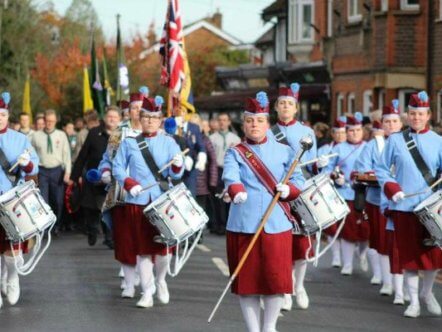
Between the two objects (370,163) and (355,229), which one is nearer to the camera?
(370,163)

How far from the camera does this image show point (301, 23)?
156 ft

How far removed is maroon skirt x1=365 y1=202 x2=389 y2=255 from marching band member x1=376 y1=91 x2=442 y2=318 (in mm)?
2045

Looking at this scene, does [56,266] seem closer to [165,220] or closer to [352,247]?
[352,247]

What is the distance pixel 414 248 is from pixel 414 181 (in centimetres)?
61

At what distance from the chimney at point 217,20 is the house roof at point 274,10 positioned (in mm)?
49601

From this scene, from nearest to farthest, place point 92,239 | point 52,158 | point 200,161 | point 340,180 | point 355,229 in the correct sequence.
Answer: point 340,180 < point 355,229 < point 200,161 < point 92,239 < point 52,158

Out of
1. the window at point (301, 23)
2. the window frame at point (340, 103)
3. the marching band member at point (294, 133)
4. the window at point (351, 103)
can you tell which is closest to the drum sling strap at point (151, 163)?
the marching band member at point (294, 133)

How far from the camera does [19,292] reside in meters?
14.5

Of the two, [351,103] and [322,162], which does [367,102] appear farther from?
[322,162]

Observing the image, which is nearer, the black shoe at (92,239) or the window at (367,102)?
the black shoe at (92,239)

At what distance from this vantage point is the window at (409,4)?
102 ft

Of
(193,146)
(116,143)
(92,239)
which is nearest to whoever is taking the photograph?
(116,143)

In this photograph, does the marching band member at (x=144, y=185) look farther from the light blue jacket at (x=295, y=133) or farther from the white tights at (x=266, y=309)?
the white tights at (x=266, y=309)

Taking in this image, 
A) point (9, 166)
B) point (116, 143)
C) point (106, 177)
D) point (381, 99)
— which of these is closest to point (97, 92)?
point (381, 99)
